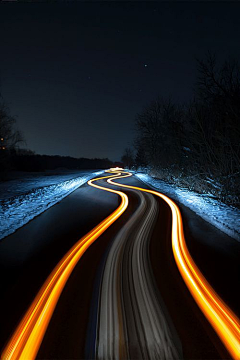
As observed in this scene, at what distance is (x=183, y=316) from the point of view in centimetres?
230

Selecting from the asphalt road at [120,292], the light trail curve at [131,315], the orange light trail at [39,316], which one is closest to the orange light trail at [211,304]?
the asphalt road at [120,292]

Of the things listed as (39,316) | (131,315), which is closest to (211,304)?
(131,315)

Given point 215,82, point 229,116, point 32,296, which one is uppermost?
point 215,82

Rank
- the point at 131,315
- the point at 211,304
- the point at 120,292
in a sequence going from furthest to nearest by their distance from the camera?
the point at 120,292
the point at 211,304
the point at 131,315

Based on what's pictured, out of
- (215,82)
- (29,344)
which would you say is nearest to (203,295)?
(29,344)

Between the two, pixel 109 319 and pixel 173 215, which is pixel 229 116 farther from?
pixel 109 319

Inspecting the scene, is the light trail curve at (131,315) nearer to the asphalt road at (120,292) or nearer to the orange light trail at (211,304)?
the asphalt road at (120,292)

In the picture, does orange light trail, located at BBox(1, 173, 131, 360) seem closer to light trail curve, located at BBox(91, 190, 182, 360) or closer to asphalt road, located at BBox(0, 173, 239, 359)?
asphalt road, located at BBox(0, 173, 239, 359)

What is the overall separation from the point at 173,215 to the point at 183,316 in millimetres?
5061

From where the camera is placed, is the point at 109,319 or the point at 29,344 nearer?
the point at 29,344

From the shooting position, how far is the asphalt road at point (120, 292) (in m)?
1.92

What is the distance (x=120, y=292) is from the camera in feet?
9.14

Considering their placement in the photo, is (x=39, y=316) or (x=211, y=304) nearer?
(x=39, y=316)

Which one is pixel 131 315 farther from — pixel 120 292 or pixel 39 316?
pixel 39 316
